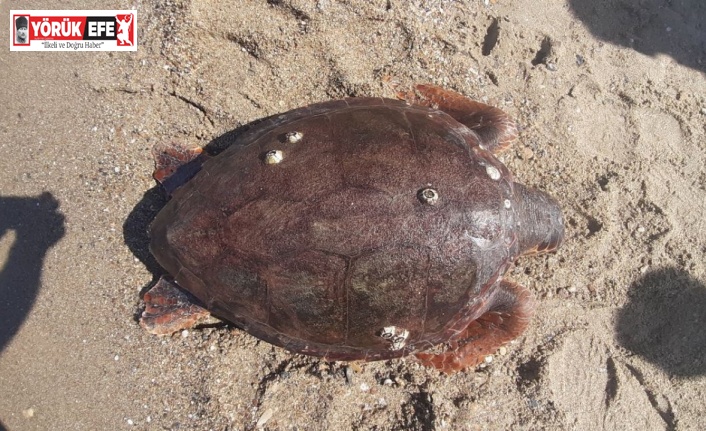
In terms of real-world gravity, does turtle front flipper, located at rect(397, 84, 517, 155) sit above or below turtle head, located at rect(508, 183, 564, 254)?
above

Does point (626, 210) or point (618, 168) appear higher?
point (618, 168)

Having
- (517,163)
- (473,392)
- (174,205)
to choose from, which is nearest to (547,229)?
(517,163)

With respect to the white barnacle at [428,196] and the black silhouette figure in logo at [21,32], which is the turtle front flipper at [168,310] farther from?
the black silhouette figure in logo at [21,32]

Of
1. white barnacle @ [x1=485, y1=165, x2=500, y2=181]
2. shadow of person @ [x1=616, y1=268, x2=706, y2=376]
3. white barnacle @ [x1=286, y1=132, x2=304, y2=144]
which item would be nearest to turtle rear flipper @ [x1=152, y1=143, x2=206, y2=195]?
white barnacle @ [x1=286, y1=132, x2=304, y2=144]

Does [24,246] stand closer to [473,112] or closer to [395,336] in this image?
[395,336]

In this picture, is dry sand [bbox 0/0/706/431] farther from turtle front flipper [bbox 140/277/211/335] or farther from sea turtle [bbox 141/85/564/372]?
sea turtle [bbox 141/85/564/372]

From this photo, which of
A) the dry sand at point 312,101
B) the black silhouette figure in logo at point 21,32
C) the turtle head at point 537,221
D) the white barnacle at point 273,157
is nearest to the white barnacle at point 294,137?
the white barnacle at point 273,157

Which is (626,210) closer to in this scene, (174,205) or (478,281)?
(478,281)
